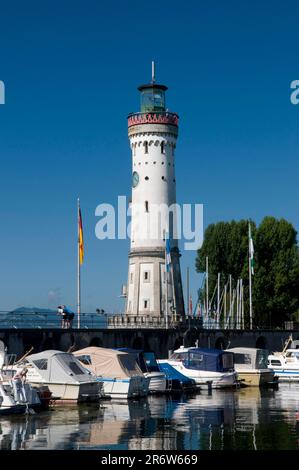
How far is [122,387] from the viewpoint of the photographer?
1849 inches

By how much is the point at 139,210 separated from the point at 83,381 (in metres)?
43.4

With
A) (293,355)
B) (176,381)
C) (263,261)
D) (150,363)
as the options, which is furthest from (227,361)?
(263,261)

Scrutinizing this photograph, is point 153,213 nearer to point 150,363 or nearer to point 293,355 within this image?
point 293,355

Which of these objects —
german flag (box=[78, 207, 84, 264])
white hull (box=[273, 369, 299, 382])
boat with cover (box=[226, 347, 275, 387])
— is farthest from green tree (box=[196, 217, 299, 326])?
german flag (box=[78, 207, 84, 264])

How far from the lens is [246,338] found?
83.1m

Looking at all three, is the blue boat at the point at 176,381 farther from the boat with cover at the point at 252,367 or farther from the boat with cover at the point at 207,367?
the boat with cover at the point at 252,367

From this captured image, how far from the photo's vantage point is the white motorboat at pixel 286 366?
2621 inches

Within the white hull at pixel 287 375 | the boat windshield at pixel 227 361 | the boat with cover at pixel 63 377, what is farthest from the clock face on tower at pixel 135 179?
the boat with cover at pixel 63 377

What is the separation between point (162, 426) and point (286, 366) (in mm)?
31965

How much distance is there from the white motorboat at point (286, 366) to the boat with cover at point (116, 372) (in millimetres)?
20654

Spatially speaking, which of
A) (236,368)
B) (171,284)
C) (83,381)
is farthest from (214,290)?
(83,381)

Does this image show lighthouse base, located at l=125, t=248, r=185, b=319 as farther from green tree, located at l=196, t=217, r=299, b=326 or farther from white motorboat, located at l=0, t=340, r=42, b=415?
white motorboat, located at l=0, t=340, r=42, b=415

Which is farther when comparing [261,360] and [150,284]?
[150,284]
